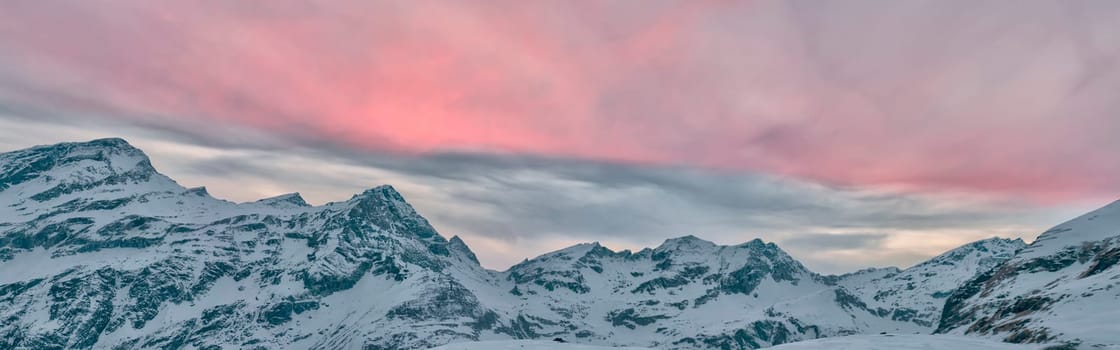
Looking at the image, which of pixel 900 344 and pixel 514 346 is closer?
pixel 900 344

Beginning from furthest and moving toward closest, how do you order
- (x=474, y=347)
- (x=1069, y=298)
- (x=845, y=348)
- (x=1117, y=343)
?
(x=1069, y=298) → (x=474, y=347) → (x=1117, y=343) → (x=845, y=348)

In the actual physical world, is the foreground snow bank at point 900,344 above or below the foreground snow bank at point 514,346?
above

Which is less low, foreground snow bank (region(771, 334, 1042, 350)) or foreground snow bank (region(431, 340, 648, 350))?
foreground snow bank (region(771, 334, 1042, 350))

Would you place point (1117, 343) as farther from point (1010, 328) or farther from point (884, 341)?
point (1010, 328)

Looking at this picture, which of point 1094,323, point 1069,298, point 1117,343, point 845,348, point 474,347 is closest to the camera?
point 845,348

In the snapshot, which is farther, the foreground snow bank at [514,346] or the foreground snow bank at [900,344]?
the foreground snow bank at [514,346]

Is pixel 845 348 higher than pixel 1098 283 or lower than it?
lower

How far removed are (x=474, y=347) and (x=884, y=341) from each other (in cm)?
4548

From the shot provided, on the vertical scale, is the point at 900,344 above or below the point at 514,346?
above

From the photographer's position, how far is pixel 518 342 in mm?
113188

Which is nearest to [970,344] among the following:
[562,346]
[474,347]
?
[562,346]

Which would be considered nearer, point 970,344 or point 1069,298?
point 970,344

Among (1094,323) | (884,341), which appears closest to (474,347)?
(884,341)

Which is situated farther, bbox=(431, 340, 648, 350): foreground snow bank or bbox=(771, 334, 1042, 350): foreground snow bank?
bbox=(431, 340, 648, 350): foreground snow bank
